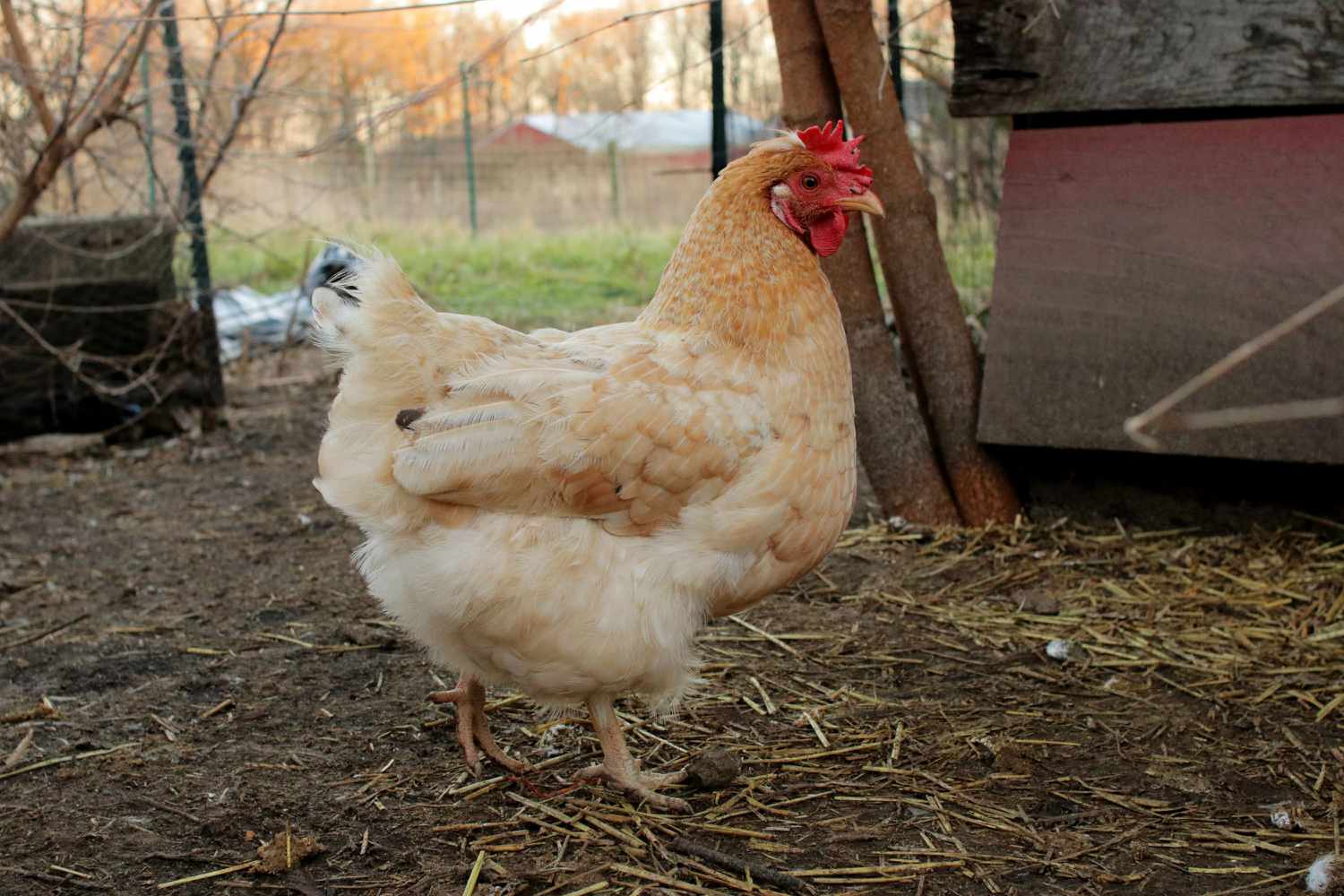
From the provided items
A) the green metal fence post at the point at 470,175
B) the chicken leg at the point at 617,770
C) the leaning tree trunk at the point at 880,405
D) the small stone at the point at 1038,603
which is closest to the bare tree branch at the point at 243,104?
the leaning tree trunk at the point at 880,405

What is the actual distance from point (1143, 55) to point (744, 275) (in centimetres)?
195

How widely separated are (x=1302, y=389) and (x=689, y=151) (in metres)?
12.8

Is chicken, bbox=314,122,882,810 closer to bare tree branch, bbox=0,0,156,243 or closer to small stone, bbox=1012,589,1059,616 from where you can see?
small stone, bbox=1012,589,1059,616

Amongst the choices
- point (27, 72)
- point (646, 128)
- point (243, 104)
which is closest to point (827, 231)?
point (27, 72)

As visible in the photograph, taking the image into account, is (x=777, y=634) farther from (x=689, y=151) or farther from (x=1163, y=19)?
(x=689, y=151)

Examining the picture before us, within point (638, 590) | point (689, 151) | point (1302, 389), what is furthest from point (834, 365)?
point (689, 151)

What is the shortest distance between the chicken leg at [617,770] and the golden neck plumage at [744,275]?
2.95 ft

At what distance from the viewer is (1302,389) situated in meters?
3.78

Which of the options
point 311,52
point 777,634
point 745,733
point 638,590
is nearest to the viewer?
point 638,590

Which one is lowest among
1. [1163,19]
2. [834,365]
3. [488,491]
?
[488,491]

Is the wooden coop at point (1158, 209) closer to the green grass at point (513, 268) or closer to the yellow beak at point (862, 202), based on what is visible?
the yellow beak at point (862, 202)

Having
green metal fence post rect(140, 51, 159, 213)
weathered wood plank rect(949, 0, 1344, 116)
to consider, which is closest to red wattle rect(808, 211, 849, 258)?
weathered wood plank rect(949, 0, 1344, 116)

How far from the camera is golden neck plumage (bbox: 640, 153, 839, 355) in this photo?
2.70 meters

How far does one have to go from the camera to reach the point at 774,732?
3.05 m
